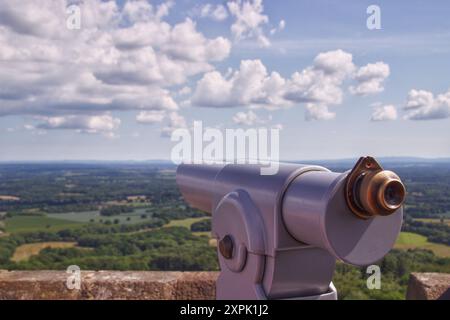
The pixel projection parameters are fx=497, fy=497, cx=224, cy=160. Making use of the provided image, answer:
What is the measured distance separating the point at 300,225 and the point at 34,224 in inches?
1524

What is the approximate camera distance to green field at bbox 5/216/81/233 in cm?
3454

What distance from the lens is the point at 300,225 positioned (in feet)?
5.39

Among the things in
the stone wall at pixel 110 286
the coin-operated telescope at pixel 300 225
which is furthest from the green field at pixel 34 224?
the coin-operated telescope at pixel 300 225

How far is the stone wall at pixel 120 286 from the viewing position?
2.58 meters

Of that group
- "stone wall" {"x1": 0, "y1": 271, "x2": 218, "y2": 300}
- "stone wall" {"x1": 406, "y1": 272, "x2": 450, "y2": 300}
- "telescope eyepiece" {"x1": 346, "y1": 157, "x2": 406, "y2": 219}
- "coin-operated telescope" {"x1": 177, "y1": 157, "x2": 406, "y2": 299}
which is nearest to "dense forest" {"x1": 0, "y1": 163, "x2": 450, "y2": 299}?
"stone wall" {"x1": 406, "y1": 272, "x2": 450, "y2": 300}

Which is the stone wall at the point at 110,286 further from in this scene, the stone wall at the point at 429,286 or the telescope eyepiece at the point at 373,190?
the telescope eyepiece at the point at 373,190

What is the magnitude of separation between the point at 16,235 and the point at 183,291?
105 ft

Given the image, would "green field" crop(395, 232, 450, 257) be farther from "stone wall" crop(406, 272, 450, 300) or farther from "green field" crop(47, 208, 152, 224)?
"green field" crop(47, 208, 152, 224)

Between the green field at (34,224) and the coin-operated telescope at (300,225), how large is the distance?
3402 cm

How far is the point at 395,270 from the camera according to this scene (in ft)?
18.4

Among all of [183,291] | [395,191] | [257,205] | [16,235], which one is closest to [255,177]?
[257,205]

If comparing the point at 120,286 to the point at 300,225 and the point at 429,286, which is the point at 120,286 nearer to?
the point at 300,225

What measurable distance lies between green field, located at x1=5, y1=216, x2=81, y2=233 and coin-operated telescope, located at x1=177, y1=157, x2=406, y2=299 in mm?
34017

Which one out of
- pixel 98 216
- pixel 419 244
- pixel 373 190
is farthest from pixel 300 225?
pixel 98 216
